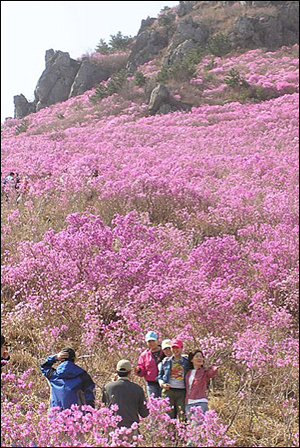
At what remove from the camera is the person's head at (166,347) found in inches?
194

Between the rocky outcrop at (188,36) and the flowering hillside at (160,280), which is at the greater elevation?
the rocky outcrop at (188,36)

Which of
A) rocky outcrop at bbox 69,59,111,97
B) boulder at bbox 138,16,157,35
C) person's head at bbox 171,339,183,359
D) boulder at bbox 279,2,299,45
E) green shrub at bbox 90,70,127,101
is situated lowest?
person's head at bbox 171,339,183,359

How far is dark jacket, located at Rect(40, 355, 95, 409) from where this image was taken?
4.38m

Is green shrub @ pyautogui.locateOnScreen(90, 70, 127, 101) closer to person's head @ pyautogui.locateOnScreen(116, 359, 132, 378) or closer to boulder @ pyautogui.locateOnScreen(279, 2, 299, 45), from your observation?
boulder @ pyautogui.locateOnScreen(279, 2, 299, 45)

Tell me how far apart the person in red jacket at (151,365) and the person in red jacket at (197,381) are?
0.39 m

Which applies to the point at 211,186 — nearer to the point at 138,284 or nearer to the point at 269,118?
the point at 138,284

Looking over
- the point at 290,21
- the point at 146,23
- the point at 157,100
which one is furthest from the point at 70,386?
the point at 146,23

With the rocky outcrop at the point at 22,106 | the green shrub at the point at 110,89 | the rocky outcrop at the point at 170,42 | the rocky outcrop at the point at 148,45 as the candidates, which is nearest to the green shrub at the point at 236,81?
the rocky outcrop at the point at 170,42

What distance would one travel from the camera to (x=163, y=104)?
85.4ft

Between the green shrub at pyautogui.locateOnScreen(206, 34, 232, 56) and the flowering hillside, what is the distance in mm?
21096

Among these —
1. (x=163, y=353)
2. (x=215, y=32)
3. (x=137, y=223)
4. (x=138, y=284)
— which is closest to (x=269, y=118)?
(x=137, y=223)

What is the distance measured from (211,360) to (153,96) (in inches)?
899

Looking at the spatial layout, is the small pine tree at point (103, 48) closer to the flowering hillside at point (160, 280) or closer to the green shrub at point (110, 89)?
the green shrub at point (110, 89)

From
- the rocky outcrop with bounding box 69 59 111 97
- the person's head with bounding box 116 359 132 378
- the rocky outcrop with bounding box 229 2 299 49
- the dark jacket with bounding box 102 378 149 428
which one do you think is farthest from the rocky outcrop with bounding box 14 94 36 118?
the dark jacket with bounding box 102 378 149 428
